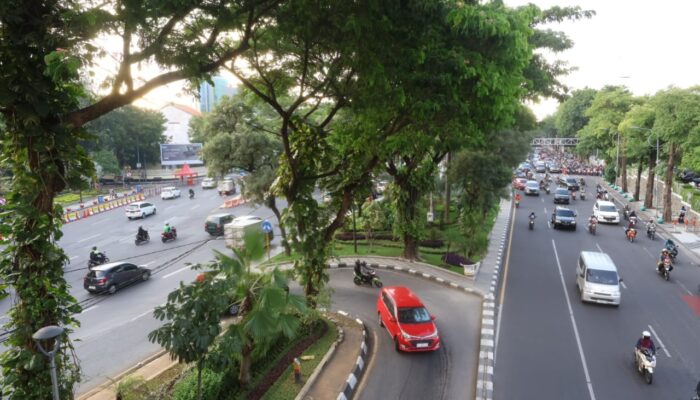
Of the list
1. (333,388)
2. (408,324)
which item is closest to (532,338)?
(408,324)

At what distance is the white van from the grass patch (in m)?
10.4

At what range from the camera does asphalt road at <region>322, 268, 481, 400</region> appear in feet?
37.0

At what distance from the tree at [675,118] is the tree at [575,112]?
150ft

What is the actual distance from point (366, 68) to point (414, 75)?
1.16 meters

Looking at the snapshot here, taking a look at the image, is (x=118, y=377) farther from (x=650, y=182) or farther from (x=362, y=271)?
(x=650, y=182)

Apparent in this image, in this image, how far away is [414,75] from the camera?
10.3 m

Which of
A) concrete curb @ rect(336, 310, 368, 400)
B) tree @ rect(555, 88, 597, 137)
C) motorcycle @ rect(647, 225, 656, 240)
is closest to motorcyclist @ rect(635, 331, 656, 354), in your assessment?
concrete curb @ rect(336, 310, 368, 400)

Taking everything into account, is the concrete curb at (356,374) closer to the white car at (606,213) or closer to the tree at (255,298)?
the tree at (255,298)

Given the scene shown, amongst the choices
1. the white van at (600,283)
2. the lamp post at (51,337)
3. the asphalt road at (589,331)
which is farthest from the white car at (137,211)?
the white van at (600,283)

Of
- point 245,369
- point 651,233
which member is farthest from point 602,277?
point 651,233

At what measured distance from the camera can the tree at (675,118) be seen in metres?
30.2

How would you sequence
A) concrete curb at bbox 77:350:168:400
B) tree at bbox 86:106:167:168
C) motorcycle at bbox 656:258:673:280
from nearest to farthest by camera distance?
1. concrete curb at bbox 77:350:168:400
2. motorcycle at bbox 656:258:673:280
3. tree at bbox 86:106:167:168

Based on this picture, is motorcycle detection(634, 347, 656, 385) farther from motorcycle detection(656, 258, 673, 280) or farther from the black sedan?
the black sedan

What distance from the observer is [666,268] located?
2053cm
